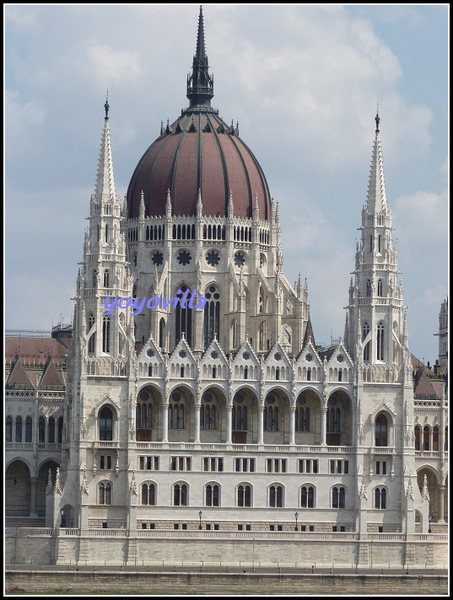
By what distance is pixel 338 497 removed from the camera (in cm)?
16500

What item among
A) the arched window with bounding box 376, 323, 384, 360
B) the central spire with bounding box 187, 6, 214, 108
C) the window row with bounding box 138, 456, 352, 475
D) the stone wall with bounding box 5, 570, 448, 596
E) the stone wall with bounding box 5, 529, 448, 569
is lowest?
the stone wall with bounding box 5, 570, 448, 596

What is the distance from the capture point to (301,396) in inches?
6619

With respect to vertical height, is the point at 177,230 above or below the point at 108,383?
above

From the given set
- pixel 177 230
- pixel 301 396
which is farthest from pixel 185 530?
pixel 177 230

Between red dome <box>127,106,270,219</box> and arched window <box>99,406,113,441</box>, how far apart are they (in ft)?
74.2

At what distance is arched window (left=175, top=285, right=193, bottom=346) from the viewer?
175750 millimetres

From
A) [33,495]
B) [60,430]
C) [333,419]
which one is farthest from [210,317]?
[33,495]

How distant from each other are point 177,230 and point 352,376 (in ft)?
71.6

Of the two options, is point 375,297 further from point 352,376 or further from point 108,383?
point 108,383

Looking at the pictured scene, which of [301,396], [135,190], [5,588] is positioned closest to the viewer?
[5,588]

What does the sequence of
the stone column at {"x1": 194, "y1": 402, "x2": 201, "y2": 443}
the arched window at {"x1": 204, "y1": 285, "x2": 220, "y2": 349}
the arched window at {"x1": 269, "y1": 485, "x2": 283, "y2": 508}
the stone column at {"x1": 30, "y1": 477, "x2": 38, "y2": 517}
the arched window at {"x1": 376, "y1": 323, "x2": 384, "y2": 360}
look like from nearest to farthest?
the stone column at {"x1": 194, "y1": 402, "x2": 201, "y2": 443}, the arched window at {"x1": 269, "y1": 485, "x2": 283, "y2": 508}, the arched window at {"x1": 376, "y1": 323, "x2": 384, "y2": 360}, the stone column at {"x1": 30, "y1": 477, "x2": 38, "y2": 517}, the arched window at {"x1": 204, "y1": 285, "x2": 220, "y2": 349}

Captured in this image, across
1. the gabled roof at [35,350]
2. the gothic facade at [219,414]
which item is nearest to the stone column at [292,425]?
the gothic facade at [219,414]

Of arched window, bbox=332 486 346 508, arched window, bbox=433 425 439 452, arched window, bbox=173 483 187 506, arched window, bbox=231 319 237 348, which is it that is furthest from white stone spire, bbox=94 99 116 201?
arched window, bbox=433 425 439 452

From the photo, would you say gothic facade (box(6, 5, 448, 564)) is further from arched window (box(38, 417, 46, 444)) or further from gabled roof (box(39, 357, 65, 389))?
gabled roof (box(39, 357, 65, 389))
